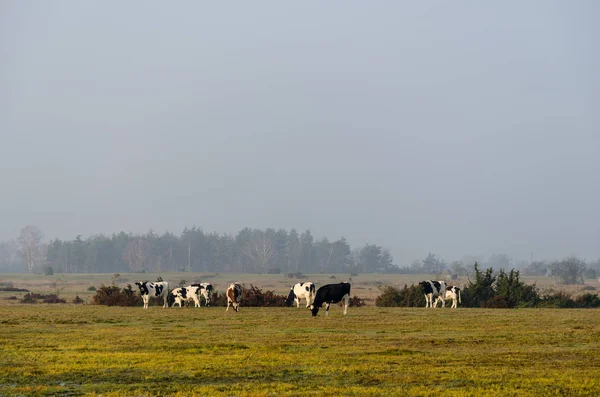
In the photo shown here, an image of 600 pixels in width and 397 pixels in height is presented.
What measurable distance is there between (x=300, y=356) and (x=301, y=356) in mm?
25

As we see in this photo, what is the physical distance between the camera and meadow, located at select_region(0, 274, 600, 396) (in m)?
15.9

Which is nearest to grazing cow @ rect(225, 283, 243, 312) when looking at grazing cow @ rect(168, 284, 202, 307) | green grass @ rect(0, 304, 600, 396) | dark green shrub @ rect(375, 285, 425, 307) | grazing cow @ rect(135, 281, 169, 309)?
grazing cow @ rect(168, 284, 202, 307)

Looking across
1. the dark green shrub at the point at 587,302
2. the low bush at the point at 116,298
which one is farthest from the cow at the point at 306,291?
the dark green shrub at the point at 587,302

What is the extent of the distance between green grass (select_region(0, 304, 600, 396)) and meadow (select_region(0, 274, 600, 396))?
30 mm

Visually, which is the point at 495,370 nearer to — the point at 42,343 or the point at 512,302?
the point at 42,343

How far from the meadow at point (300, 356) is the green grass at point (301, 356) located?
30 millimetres

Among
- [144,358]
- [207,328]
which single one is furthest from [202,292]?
[144,358]

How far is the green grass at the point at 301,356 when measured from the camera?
52.2 ft

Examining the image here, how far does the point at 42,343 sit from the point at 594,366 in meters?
15.2

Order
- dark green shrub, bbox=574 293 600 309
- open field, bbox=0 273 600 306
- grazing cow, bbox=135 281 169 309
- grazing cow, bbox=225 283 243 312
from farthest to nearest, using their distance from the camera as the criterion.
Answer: open field, bbox=0 273 600 306
dark green shrub, bbox=574 293 600 309
grazing cow, bbox=135 281 169 309
grazing cow, bbox=225 283 243 312

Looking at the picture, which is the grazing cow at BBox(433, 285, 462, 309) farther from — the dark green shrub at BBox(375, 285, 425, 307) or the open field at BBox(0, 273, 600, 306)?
the open field at BBox(0, 273, 600, 306)

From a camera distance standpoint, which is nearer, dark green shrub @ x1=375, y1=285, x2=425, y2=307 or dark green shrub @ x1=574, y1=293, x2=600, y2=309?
dark green shrub @ x1=574, y1=293, x2=600, y2=309

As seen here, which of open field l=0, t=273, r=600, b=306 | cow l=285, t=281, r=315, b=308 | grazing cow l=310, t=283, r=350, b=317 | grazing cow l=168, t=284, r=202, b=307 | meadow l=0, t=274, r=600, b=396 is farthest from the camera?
open field l=0, t=273, r=600, b=306

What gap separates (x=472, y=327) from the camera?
30.8 metres
